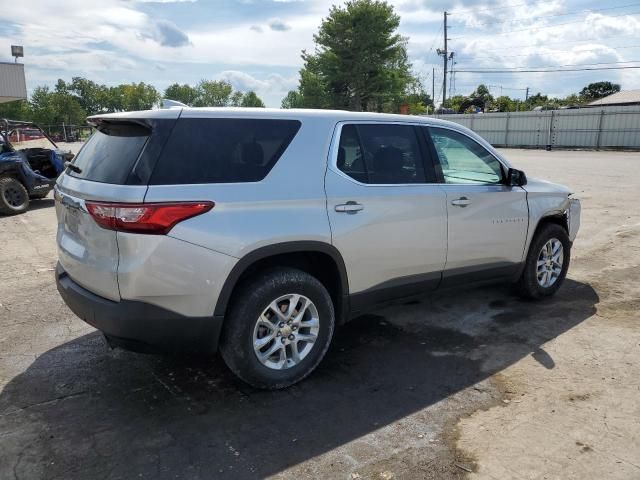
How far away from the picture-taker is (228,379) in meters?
3.73

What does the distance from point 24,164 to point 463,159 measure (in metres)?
9.98

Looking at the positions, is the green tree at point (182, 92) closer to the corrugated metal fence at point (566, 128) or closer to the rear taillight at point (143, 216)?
the corrugated metal fence at point (566, 128)

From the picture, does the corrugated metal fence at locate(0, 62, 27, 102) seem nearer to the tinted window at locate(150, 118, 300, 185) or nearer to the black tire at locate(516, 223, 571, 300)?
the tinted window at locate(150, 118, 300, 185)

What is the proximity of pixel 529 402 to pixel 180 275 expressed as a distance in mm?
2333

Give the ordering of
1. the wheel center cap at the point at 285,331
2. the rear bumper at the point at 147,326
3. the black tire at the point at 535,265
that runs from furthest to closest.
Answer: the black tire at the point at 535,265 < the wheel center cap at the point at 285,331 < the rear bumper at the point at 147,326

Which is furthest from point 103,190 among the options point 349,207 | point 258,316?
point 349,207

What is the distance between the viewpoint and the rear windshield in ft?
10.2

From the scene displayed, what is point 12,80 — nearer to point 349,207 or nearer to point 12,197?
point 12,197

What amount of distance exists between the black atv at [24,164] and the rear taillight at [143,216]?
9.37m

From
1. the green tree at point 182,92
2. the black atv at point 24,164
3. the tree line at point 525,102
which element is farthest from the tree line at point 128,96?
the black atv at point 24,164

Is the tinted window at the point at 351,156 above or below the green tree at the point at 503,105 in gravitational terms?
below

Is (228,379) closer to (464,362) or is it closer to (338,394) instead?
(338,394)

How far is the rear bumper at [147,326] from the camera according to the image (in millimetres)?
3031

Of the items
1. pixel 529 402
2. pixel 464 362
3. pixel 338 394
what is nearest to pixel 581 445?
pixel 529 402
